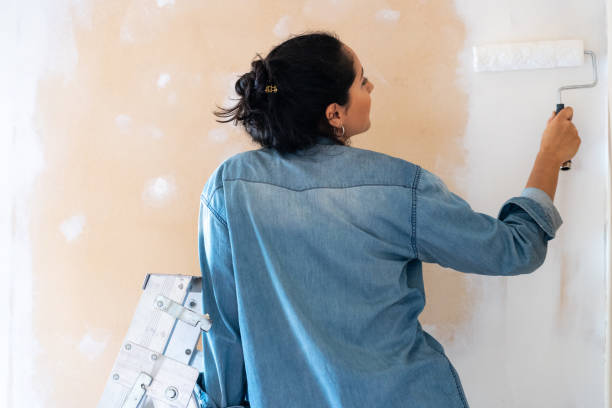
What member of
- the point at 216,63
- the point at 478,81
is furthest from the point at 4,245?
the point at 478,81

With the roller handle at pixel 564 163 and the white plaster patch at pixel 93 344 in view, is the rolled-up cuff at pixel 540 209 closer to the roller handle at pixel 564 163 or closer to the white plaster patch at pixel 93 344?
the roller handle at pixel 564 163

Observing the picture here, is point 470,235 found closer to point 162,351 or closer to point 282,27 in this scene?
point 162,351

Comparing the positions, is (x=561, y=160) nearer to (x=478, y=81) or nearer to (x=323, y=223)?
(x=478, y=81)

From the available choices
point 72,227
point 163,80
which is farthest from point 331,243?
point 72,227

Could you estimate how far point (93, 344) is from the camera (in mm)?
1645

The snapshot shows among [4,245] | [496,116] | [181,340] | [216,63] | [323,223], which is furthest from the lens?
[4,245]

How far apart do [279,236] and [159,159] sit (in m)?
0.73

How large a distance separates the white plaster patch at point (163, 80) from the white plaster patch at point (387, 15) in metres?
0.59

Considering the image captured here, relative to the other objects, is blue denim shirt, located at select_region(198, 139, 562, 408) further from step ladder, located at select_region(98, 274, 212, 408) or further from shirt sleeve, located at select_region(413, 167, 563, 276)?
step ladder, located at select_region(98, 274, 212, 408)

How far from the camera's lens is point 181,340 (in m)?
1.17

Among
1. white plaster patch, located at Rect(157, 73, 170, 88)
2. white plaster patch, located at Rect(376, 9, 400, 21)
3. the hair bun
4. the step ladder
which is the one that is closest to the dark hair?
the hair bun

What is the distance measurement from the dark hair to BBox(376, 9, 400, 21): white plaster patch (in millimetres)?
470

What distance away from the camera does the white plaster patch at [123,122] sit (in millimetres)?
1624

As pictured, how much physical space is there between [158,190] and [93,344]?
0.48m
